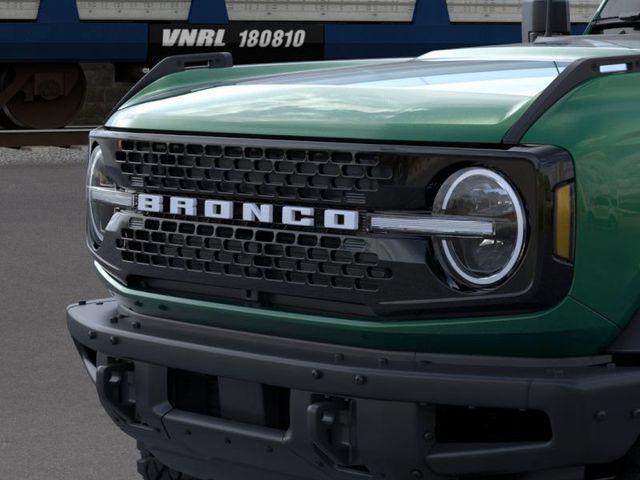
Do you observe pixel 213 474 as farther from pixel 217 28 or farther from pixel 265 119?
pixel 217 28

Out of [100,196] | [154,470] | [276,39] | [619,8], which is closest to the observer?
[100,196]

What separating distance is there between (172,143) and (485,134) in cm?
86

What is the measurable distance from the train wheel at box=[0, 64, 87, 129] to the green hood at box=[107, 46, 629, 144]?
43.0 ft

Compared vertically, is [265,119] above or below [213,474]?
above

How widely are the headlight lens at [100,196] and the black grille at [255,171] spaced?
0.07m

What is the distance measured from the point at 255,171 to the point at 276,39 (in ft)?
48.9

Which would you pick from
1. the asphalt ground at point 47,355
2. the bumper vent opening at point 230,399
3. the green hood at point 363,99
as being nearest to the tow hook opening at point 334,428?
the bumper vent opening at point 230,399

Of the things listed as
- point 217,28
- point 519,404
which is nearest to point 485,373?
point 519,404

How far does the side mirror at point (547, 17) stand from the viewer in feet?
15.7

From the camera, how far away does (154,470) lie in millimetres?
4113

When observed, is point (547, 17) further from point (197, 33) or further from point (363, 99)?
point (197, 33)

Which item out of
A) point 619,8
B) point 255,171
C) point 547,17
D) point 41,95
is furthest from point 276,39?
point 255,171

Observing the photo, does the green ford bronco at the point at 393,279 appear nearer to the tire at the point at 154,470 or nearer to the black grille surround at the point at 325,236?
the black grille surround at the point at 325,236

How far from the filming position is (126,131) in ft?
12.5
